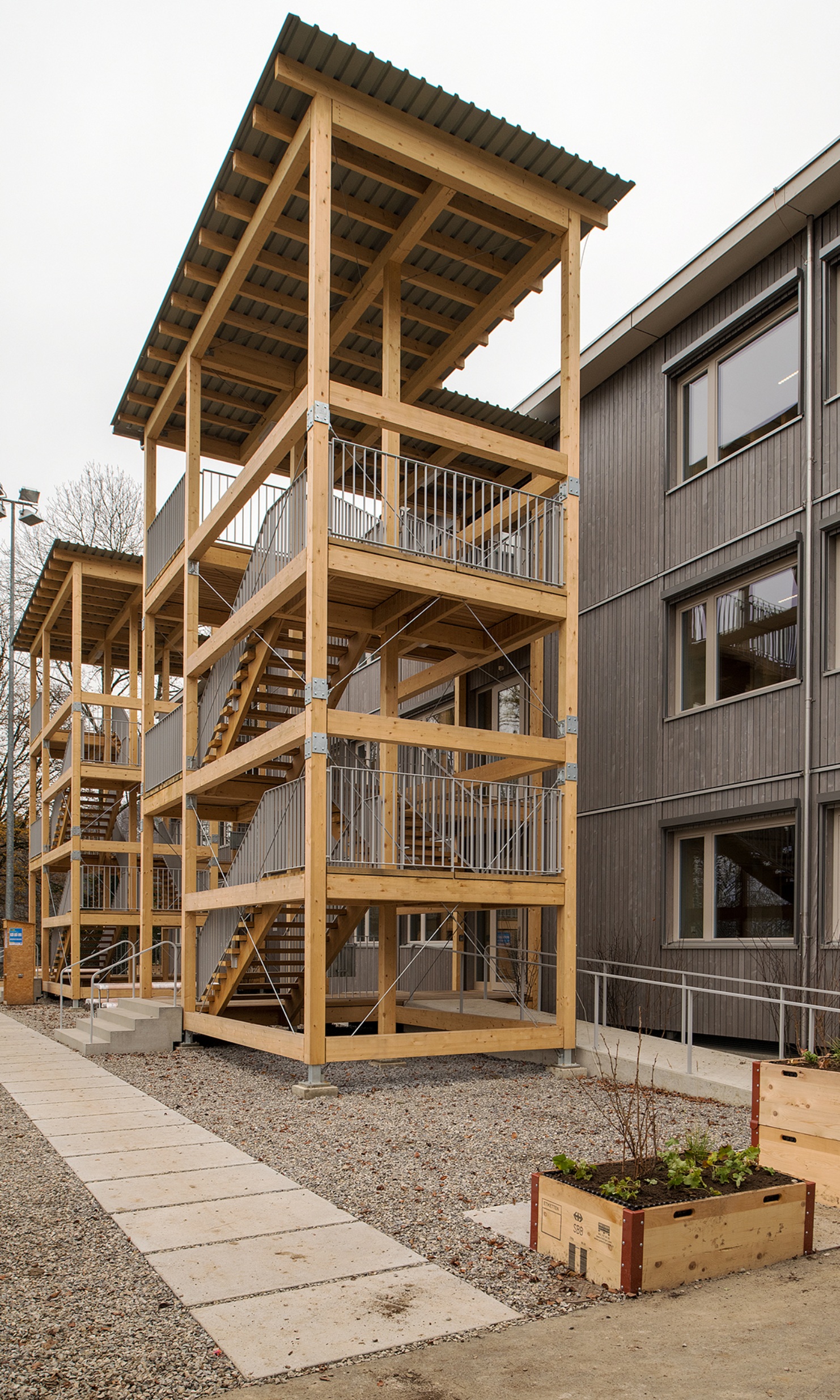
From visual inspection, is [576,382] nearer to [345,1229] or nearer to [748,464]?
[748,464]

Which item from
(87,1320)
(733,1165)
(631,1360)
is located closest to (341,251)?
(733,1165)

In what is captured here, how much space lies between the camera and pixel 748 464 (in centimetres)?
1465

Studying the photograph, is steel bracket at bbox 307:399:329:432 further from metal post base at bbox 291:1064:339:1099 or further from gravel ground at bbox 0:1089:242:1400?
gravel ground at bbox 0:1089:242:1400

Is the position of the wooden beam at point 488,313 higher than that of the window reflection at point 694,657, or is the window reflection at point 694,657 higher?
the wooden beam at point 488,313

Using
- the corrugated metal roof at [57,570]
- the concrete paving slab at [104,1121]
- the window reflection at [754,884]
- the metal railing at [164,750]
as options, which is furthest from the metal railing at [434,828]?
the corrugated metal roof at [57,570]

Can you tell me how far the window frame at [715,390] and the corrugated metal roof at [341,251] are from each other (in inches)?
103

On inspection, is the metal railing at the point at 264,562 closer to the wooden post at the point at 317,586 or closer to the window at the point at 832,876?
the wooden post at the point at 317,586

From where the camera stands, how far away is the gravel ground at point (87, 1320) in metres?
4.09

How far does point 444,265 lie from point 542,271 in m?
1.33

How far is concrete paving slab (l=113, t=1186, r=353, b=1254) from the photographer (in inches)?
233

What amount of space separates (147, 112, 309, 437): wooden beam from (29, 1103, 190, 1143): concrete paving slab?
32.3ft

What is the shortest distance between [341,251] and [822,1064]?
11.4m

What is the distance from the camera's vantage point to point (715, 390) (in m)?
15.6

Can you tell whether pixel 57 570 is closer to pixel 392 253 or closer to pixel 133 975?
pixel 133 975
